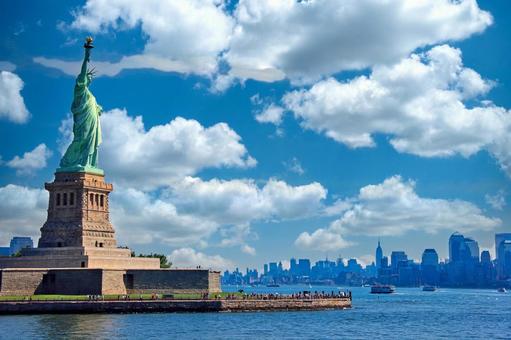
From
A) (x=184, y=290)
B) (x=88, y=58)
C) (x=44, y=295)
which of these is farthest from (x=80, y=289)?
(x=88, y=58)

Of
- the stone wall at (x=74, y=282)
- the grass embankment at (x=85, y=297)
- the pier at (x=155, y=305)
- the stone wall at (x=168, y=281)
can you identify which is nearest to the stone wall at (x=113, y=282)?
the stone wall at (x=74, y=282)

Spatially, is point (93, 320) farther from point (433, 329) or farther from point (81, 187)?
point (433, 329)

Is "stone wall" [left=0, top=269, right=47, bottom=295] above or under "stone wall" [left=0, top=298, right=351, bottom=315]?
above

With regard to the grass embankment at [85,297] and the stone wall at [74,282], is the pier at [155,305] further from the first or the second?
the stone wall at [74,282]

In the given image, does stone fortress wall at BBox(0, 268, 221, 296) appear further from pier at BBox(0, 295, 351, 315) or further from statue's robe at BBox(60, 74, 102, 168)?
statue's robe at BBox(60, 74, 102, 168)

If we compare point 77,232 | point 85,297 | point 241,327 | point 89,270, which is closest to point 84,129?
point 77,232

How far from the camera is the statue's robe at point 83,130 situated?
88.2 meters

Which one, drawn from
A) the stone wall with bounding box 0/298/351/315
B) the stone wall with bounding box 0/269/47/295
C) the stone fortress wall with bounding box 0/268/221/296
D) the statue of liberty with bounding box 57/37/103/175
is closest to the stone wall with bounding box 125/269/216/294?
the stone fortress wall with bounding box 0/268/221/296

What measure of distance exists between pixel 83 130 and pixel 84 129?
0.49ft

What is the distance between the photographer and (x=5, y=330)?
60062mm

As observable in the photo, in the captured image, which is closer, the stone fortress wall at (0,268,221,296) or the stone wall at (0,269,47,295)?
the stone wall at (0,269,47,295)

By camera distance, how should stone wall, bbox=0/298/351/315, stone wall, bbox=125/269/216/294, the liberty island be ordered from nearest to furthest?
stone wall, bbox=0/298/351/315 → the liberty island → stone wall, bbox=125/269/216/294

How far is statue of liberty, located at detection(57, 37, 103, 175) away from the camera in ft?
289

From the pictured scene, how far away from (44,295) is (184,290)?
531 inches
